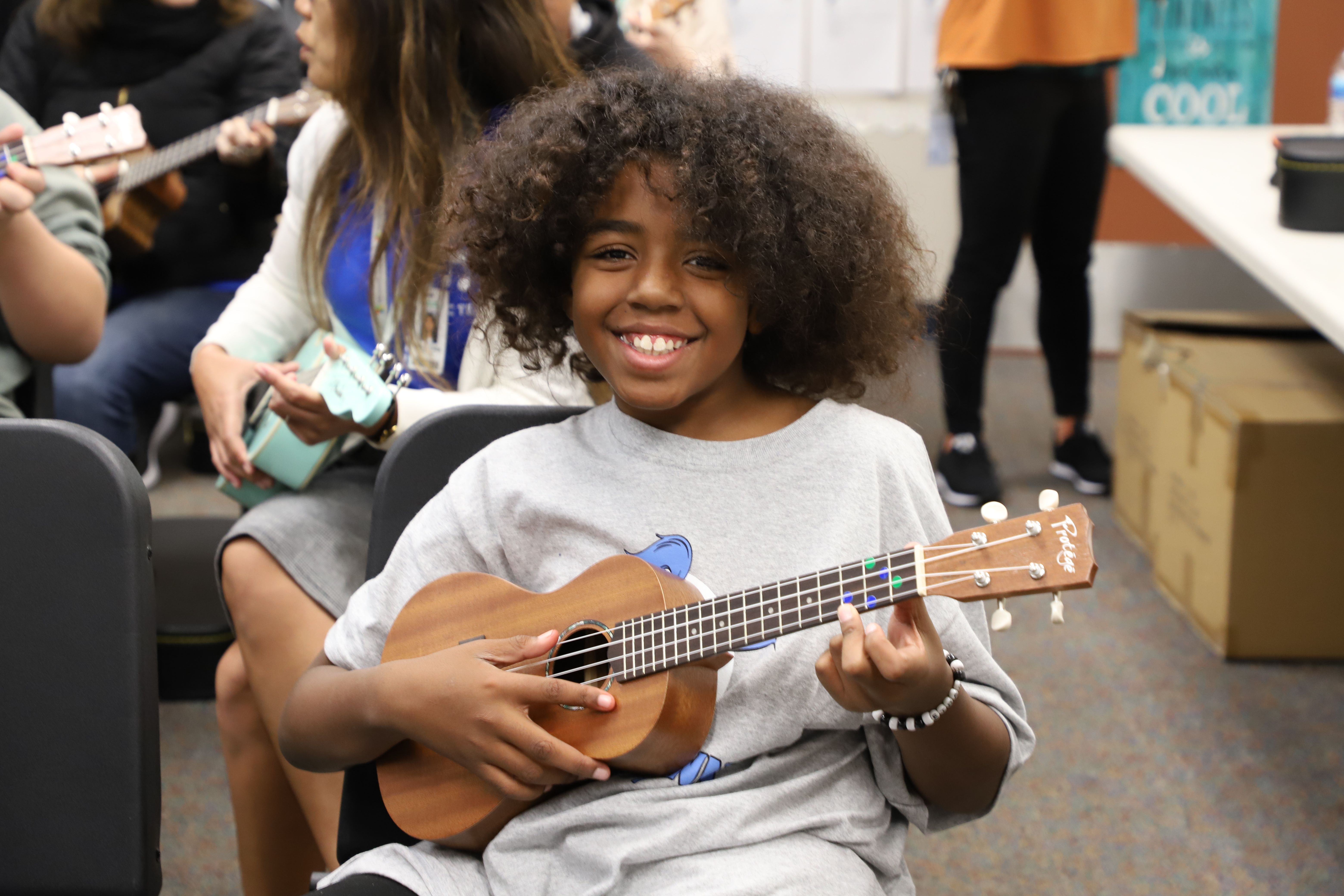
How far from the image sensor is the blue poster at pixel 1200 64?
145 inches

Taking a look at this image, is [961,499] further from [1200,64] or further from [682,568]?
[682,568]

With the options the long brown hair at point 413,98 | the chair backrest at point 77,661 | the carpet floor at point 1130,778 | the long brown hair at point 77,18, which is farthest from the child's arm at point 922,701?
the long brown hair at point 77,18

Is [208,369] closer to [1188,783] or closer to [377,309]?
[377,309]

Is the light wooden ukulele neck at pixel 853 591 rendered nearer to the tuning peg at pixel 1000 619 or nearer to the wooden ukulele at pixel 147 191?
the tuning peg at pixel 1000 619

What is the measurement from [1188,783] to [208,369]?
5.14 ft

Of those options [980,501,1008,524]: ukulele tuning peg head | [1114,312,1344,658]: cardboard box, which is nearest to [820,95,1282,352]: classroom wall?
[1114,312,1344,658]: cardboard box

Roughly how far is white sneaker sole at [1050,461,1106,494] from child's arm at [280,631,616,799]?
7.98ft

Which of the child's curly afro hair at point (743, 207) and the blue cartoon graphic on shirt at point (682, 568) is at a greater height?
the child's curly afro hair at point (743, 207)

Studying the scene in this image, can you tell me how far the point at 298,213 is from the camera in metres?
1.75

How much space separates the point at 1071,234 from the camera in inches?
123

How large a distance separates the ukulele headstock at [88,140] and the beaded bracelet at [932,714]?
1.36m

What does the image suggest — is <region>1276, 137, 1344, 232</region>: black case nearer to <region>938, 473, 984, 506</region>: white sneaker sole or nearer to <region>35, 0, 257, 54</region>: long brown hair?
<region>938, 473, 984, 506</region>: white sneaker sole

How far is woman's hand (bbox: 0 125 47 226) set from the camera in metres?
1.66

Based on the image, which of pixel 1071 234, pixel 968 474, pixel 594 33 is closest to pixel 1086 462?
pixel 968 474
